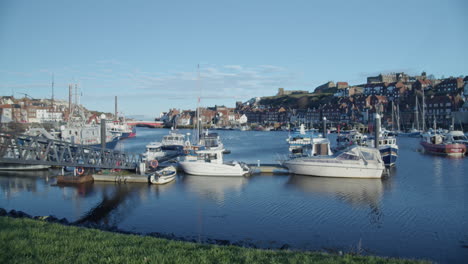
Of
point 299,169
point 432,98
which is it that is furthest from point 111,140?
point 432,98

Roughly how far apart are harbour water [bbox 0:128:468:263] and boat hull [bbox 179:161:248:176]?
70 cm

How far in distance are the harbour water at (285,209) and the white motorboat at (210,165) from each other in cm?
81

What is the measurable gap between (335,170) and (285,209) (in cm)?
971

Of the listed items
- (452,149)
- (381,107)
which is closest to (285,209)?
(452,149)

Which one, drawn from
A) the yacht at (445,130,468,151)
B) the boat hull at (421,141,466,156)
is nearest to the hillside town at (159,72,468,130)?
the yacht at (445,130,468,151)

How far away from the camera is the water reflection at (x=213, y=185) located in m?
21.5

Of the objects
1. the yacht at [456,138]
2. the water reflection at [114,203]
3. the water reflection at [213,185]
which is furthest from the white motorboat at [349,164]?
the yacht at [456,138]

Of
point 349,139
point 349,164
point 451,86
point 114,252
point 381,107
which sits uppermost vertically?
point 451,86

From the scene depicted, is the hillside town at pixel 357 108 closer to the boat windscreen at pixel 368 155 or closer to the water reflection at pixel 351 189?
the boat windscreen at pixel 368 155

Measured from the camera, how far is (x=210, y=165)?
27375 millimetres

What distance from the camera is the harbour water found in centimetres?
1357

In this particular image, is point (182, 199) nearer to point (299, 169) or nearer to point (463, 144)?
point (299, 169)

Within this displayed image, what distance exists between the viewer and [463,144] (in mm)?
43531

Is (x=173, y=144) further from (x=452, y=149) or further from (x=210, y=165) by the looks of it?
(x=452, y=149)
